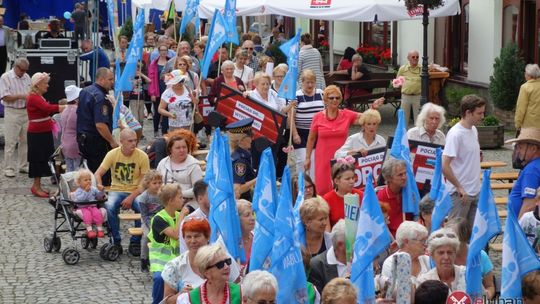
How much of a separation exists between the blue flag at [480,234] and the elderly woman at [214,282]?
147 cm

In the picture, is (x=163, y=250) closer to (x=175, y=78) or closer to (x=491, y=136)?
(x=175, y=78)

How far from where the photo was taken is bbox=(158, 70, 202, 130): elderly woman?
55.9 feet

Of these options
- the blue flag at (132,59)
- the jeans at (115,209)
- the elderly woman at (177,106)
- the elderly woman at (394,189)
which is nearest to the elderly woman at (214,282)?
the elderly woman at (394,189)

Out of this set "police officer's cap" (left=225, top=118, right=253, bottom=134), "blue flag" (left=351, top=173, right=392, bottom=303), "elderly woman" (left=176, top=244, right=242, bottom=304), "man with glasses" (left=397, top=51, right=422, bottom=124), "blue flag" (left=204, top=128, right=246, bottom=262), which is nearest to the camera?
"elderly woman" (left=176, top=244, right=242, bottom=304)

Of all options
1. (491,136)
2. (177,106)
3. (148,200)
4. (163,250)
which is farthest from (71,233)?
(491,136)

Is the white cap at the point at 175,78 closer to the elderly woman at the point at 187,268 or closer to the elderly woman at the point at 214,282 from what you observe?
the elderly woman at the point at 187,268

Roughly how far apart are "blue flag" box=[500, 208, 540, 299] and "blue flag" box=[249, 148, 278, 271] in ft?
5.52

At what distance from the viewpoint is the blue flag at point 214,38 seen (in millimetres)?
16844

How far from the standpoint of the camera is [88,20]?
26.6m

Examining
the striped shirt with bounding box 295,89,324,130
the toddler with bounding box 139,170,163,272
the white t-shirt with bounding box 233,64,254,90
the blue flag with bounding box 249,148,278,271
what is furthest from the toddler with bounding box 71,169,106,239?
the white t-shirt with bounding box 233,64,254,90

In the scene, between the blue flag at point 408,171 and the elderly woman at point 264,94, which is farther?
the elderly woman at point 264,94

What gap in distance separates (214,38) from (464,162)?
6.51m

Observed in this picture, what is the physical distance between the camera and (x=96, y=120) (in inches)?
586

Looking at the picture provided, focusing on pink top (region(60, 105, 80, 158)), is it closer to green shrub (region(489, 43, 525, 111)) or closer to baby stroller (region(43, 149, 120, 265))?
baby stroller (region(43, 149, 120, 265))
